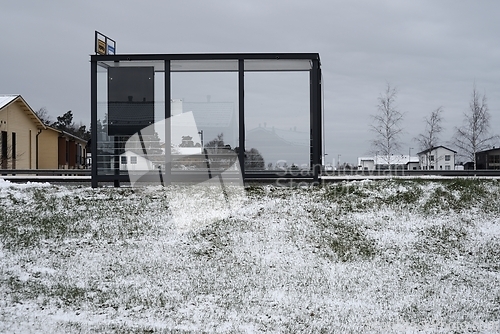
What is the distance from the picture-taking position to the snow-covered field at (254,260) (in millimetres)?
8023

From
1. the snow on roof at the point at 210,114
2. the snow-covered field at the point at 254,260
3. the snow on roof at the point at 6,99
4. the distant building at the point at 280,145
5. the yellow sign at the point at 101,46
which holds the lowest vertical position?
the snow-covered field at the point at 254,260

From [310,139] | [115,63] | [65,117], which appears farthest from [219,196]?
[65,117]

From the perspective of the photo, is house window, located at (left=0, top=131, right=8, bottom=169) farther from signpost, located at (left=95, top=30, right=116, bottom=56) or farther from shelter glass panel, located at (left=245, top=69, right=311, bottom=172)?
shelter glass panel, located at (left=245, top=69, right=311, bottom=172)

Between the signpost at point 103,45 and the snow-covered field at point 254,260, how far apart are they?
5.85 m

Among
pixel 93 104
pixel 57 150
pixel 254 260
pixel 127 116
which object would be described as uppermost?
pixel 93 104

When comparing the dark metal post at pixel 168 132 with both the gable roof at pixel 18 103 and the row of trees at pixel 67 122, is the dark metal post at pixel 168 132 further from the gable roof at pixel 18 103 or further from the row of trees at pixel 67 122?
the row of trees at pixel 67 122

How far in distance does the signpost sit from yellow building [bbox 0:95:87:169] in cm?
1871

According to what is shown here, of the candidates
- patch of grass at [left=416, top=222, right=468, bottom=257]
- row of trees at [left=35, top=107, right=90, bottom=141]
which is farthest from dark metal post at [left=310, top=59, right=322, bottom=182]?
row of trees at [left=35, top=107, right=90, bottom=141]

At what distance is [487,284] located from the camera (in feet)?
31.8

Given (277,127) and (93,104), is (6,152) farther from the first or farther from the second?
(277,127)

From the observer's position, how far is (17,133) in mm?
40156

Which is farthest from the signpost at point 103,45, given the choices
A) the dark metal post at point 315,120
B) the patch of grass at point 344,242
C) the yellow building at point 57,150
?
the yellow building at point 57,150

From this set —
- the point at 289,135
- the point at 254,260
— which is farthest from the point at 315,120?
the point at 254,260

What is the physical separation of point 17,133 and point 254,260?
3461 cm
